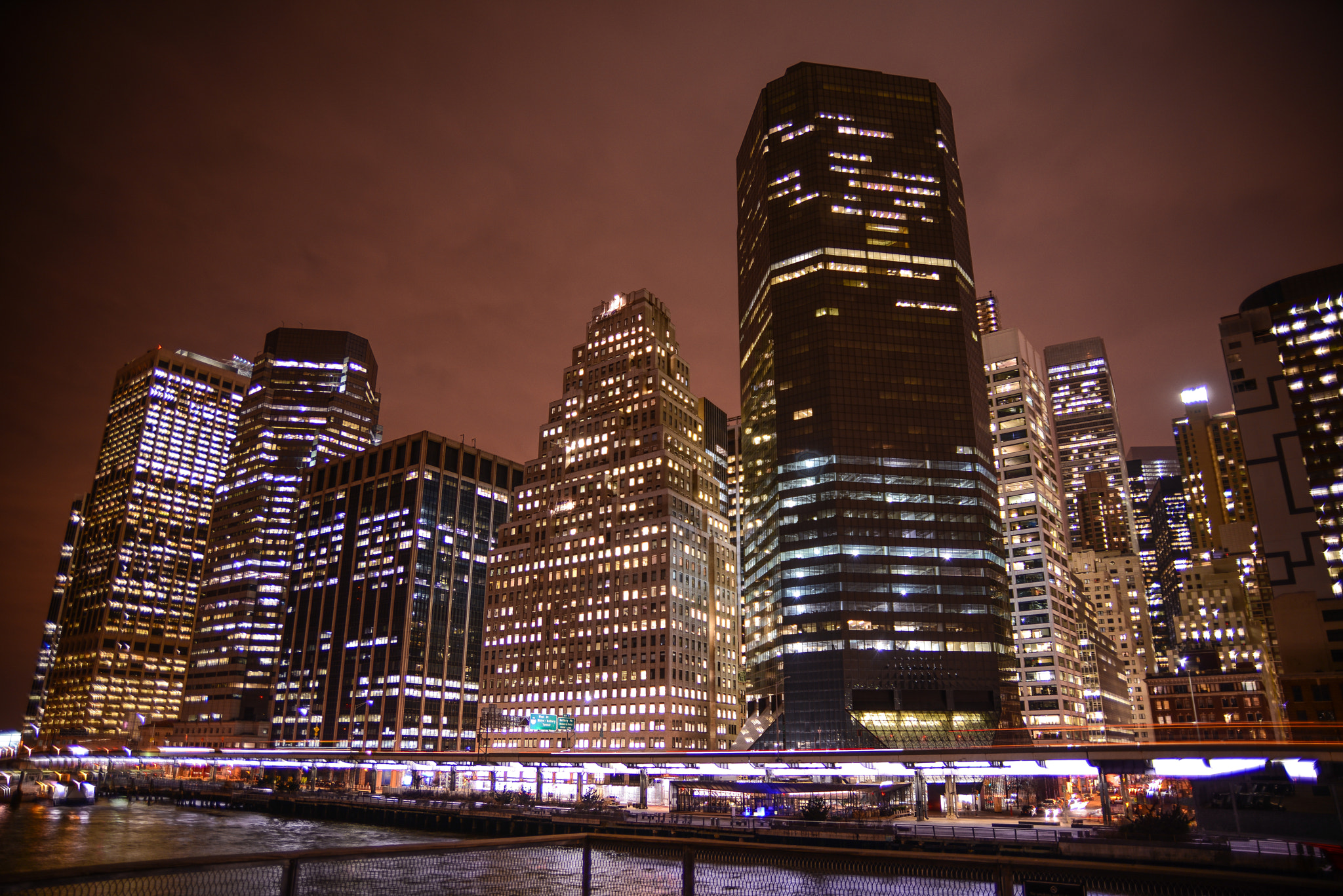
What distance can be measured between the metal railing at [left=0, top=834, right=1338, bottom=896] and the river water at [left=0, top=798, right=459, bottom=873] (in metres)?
51.9

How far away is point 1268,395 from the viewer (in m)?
178

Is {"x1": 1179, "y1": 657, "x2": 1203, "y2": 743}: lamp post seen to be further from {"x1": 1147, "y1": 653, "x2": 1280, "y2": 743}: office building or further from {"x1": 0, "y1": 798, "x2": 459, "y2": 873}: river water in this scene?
{"x1": 0, "y1": 798, "x2": 459, "y2": 873}: river water

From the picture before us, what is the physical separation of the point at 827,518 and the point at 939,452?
27.5 metres

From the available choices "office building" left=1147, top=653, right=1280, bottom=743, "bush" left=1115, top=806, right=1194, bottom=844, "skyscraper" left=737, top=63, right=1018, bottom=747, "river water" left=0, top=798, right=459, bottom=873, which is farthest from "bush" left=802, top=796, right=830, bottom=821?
"office building" left=1147, top=653, right=1280, bottom=743

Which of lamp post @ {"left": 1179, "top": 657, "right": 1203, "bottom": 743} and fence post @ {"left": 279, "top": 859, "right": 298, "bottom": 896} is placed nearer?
fence post @ {"left": 279, "top": 859, "right": 298, "bottom": 896}

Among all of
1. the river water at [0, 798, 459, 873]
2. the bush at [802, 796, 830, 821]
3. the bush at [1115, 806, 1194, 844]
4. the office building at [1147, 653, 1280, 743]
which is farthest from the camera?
the office building at [1147, 653, 1280, 743]

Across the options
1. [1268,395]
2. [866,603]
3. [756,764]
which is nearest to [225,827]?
[756,764]

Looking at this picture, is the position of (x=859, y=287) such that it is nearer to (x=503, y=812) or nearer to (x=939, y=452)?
(x=939, y=452)

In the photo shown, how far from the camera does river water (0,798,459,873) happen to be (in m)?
83.1

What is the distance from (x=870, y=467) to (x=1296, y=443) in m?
87.2

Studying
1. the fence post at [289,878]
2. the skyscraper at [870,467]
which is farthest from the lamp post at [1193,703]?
the fence post at [289,878]

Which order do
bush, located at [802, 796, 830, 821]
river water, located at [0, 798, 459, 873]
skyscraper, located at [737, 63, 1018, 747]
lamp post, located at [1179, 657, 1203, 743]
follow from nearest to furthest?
river water, located at [0, 798, 459, 873], bush, located at [802, 796, 830, 821], skyscraper, located at [737, 63, 1018, 747], lamp post, located at [1179, 657, 1203, 743]

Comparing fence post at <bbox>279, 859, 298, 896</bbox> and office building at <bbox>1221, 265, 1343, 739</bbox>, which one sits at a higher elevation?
office building at <bbox>1221, 265, 1343, 739</bbox>

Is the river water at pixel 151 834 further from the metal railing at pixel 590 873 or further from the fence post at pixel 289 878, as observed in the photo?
the fence post at pixel 289 878
